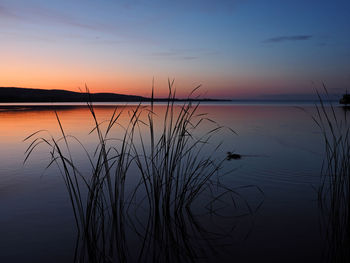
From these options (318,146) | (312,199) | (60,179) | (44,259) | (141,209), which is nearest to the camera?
(44,259)

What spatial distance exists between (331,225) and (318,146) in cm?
588

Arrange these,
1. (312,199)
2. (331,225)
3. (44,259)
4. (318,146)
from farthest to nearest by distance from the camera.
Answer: (318,146) → (312,199) → (331,225) → (44,259)

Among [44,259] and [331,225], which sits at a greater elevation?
[331,225]

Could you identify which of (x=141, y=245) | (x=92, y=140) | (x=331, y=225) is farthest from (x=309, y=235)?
(x=92, y=140)

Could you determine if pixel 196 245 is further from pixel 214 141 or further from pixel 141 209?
pixel 214 141

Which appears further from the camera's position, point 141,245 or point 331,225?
point 331,225

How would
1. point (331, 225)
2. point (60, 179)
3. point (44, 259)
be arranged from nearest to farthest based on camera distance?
point (44, 259), point (331, 225), point (60, 179)

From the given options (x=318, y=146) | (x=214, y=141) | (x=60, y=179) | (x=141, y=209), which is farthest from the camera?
(x=214, y=141)

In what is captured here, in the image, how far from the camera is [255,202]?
3.93 meters

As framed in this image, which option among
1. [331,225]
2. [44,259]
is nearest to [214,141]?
[331,225]

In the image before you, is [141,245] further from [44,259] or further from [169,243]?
[44,259]

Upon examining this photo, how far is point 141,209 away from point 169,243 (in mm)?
902

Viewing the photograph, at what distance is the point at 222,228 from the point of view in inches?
127

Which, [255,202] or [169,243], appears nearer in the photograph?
[169,243]
